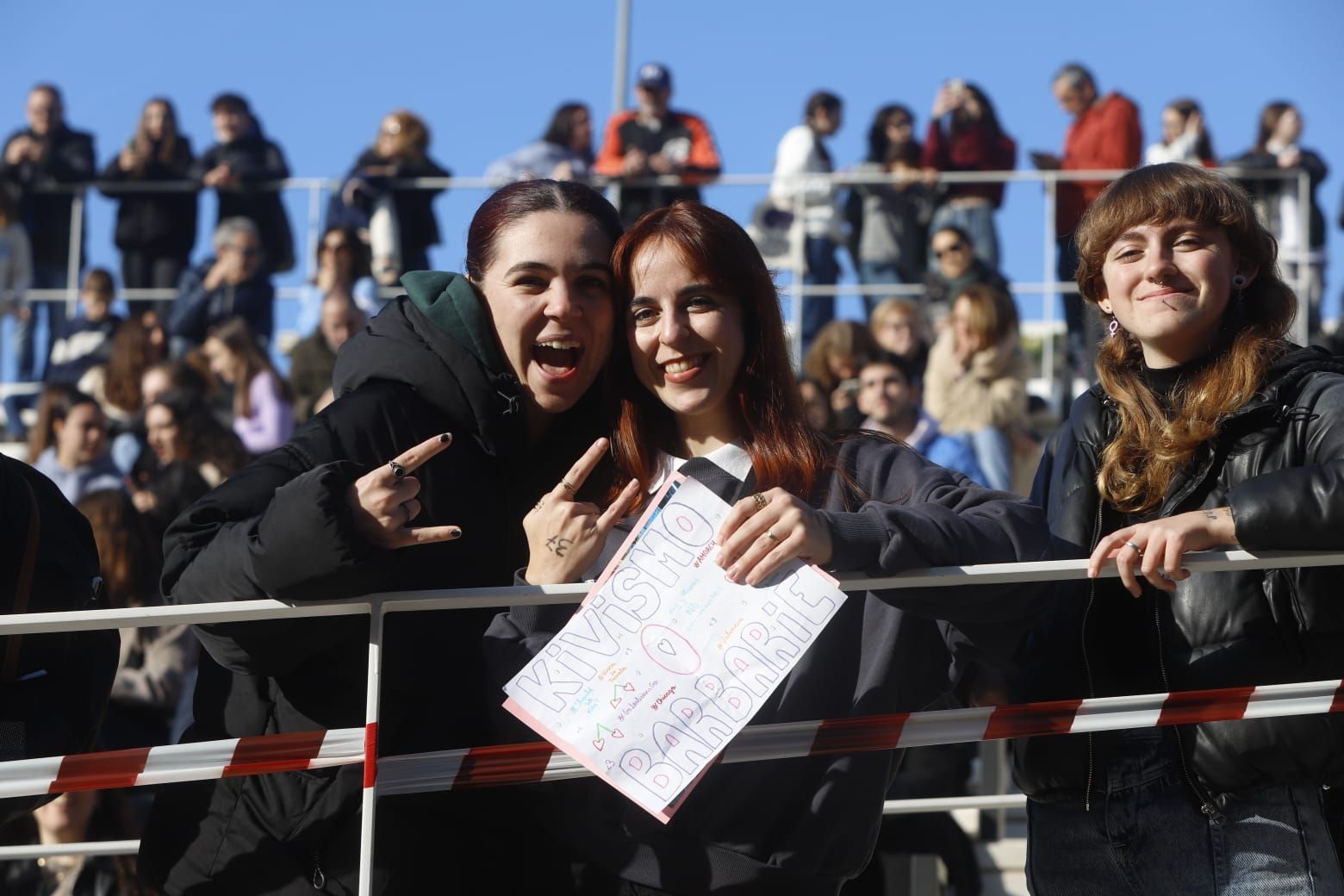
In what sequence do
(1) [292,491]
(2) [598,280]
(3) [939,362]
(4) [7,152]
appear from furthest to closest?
(4) [7,152], (3) [939,362], (2) [598,280], (1) [292,491]

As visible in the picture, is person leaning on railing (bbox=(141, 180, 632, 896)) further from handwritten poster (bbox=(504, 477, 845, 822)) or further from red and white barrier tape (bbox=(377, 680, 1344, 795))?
handwritten poster (bbox=(504, 477, 845, 822))

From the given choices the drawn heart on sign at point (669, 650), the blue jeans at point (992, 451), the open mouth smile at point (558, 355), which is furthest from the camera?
the blue jeans at point (992, 451)

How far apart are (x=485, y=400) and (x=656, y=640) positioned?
68cm

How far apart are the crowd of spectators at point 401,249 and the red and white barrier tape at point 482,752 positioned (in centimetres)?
498

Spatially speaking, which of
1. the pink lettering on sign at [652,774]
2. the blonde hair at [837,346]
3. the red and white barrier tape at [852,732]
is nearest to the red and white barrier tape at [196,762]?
the red and white barrier tape at [852,732]

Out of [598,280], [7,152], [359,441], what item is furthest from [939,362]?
[7,152]

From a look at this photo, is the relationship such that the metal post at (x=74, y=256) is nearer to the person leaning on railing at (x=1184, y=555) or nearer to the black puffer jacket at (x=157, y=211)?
the black puffer jacket at (x=157, y=211)

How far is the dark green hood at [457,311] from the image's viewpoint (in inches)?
130

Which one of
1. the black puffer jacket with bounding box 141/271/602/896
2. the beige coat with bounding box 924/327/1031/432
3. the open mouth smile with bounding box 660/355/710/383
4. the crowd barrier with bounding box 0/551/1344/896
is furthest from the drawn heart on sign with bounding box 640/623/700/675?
the beige coat with bounding box 924/327/1031/432

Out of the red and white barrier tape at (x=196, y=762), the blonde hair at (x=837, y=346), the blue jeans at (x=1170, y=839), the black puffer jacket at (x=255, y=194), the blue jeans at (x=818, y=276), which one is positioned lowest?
the blue jeans at (x=1170, y=839)

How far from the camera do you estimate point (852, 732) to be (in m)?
2.96

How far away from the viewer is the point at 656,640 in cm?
285

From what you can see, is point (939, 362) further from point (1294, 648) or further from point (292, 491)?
point (292, 491)

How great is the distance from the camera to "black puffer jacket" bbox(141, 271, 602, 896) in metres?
2.90
